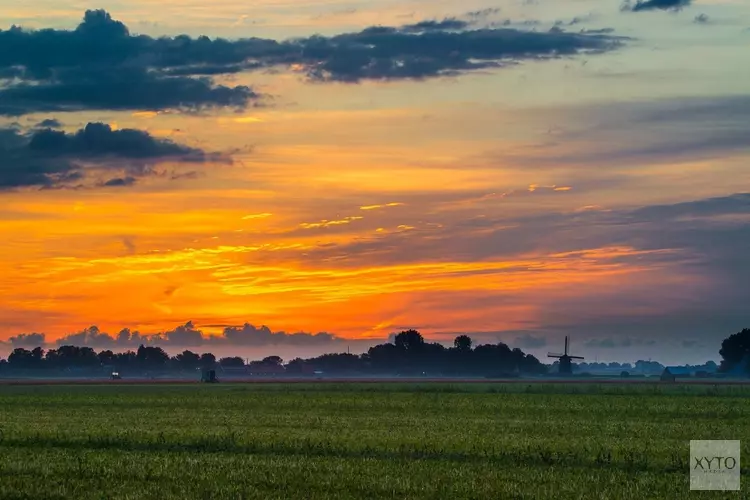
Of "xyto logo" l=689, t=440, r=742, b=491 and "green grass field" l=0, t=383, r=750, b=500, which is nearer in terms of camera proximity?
"green grass field" l=0, t=383, r=750, b=500

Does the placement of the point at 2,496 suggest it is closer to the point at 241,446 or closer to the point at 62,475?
the point at 62,475

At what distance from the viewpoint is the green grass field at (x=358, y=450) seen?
28.9 m

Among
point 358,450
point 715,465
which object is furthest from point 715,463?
point 358,450

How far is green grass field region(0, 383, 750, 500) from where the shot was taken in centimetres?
2888

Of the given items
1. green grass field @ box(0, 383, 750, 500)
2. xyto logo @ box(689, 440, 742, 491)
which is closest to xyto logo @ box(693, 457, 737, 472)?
xyto logo @ box(689, 440, 742, 491)

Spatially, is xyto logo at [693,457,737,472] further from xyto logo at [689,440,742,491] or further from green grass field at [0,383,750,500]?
green grass field at [0,383,750,500]

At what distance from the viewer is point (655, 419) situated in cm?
6144

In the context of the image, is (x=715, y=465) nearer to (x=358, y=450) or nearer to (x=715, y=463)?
(x=715, y=463)

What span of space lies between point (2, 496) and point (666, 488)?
17942mm

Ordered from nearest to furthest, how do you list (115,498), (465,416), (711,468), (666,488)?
(115,498), (666,488), (711,468), (465,416)

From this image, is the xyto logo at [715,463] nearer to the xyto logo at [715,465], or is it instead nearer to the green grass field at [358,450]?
the xyto logo at [715,465]

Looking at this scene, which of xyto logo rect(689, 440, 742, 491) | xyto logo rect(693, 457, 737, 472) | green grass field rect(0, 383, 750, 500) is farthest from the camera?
xyto logo rect(693, 457, 737, 472)

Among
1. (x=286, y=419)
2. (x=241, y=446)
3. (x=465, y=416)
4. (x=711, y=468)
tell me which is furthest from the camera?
(x=465, y=416)

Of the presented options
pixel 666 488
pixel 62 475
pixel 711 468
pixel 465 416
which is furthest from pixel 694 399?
pixel 62 475
